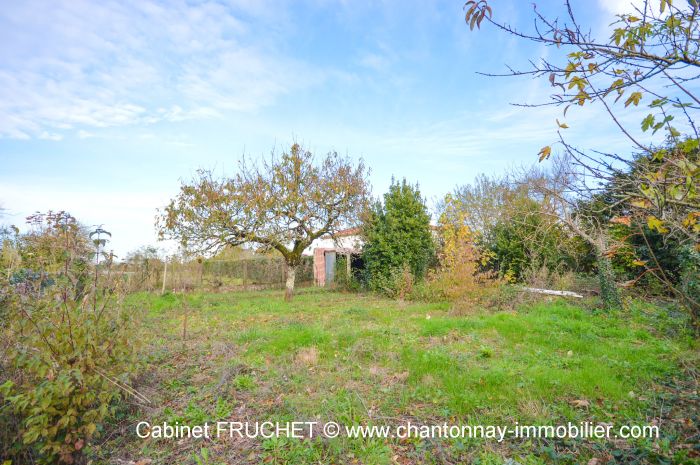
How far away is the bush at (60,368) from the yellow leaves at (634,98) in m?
4.40

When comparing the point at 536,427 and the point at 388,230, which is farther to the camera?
the point at 388,230

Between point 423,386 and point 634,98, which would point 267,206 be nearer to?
point 423,386

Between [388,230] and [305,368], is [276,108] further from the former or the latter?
[305,368]

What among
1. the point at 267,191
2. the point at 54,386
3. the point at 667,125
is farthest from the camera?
the point at 267,191

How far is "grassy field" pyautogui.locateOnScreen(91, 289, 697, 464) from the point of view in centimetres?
320

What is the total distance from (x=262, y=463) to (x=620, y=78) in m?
3.95

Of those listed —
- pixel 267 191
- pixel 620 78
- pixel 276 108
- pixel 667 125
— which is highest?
pixel 276 108

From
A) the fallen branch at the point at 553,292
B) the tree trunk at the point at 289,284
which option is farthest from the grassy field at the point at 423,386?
the tree trunk at the point at 289,284

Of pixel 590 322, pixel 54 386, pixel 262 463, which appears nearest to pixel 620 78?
pixel 262 463

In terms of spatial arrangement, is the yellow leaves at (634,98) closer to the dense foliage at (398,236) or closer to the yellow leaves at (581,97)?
the yellow leaves at (581,97)

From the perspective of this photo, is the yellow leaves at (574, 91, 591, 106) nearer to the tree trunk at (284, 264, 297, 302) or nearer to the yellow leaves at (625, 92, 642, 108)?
the yellow leaves at (625, 92, 642, 108)

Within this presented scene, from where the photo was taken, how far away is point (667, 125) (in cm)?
181

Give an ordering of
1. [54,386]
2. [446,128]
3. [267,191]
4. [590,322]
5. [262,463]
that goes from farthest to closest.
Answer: [267,191] < [446,128] < [590,322] < [262,463] < [54,386]

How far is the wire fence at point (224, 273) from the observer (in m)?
16.1
